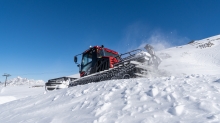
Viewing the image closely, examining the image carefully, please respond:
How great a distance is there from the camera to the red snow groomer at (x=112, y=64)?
6879mm

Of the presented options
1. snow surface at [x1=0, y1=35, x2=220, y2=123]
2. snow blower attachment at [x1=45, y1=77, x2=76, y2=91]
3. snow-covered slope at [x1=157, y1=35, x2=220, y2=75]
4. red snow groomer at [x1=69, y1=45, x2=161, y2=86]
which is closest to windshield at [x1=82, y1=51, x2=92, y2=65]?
red snow groomer at [x1=69, y1=45, x2=161, y2=86]

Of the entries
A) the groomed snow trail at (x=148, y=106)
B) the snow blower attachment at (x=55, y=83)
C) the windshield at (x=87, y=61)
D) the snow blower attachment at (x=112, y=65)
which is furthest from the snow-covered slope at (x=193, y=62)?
the groomed snow trail at (x=148, y=106)

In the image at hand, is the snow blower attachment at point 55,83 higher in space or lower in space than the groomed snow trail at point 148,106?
higher

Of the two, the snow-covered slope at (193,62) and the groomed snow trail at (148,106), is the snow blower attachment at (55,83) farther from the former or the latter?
the groomed snow trail at (148,106)

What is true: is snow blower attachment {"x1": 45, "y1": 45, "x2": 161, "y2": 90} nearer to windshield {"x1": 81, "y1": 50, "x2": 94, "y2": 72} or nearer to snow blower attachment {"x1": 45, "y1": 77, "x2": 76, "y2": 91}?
windshield {"x1": 81, "y1": 50, "x2": 94, "y2": 72}

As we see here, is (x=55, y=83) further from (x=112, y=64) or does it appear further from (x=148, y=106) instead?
(x=148, y=106)

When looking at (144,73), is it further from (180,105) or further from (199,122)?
(199,122)

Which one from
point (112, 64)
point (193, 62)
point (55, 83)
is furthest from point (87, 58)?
point (193, 62)

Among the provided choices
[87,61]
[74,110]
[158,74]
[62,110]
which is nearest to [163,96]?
[74,110]

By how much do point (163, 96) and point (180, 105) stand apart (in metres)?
0.49

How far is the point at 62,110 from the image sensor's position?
3.39m

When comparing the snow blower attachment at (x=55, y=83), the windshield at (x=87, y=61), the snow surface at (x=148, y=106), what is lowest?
the snow surface at (x=148, y=106)

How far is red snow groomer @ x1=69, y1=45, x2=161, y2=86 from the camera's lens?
688 centimetres

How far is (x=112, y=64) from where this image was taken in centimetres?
811
